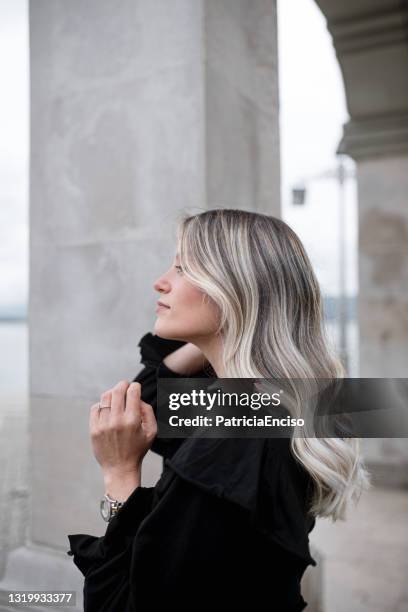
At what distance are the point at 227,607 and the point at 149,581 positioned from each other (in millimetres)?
157

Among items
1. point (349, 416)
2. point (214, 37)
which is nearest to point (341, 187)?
point (214, 37)

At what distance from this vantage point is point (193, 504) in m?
0.95

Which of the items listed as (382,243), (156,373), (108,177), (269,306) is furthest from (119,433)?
(382,243)

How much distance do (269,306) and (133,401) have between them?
35 cm

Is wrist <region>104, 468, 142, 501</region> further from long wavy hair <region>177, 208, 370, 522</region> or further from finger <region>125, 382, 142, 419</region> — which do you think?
long wavy hair <region>177, 208, 370, 522</region>

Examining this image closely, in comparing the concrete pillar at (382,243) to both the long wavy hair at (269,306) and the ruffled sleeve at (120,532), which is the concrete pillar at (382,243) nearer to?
the long wavy hair at (269,306)

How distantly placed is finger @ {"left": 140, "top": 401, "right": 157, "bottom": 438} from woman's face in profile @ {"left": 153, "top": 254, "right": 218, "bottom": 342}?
7.1 inches

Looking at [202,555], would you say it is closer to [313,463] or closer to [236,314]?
[313,463]

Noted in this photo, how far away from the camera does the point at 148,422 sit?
116 cm

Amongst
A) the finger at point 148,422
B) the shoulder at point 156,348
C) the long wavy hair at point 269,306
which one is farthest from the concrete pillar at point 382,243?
the finger at point 148,422

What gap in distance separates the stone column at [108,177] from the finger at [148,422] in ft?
2.60

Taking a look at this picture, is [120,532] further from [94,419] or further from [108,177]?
[108,177]

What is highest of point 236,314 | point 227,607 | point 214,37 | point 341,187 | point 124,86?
point 341,187

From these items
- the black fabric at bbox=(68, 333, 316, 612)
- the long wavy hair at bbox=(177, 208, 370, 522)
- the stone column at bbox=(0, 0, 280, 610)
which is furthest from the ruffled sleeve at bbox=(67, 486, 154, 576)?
the stone column at bbox=(0, 0, 280, 610)
